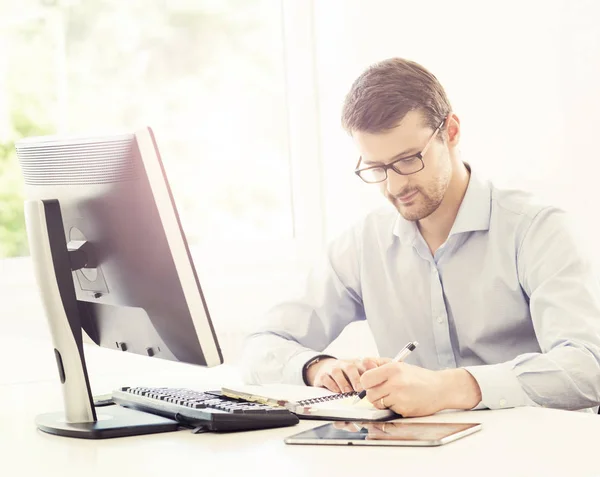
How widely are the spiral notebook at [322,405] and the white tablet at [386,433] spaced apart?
0.04m

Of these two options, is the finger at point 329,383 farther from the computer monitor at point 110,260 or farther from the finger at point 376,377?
the computer monitor at point 110,260

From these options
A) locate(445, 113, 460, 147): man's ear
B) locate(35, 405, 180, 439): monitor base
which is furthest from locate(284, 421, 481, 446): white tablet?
locate(445, 113, 460, 147): man's ear

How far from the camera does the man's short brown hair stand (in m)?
1.87

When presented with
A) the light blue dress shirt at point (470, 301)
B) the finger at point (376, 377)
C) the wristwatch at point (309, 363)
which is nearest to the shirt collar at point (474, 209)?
the light blue dress shirt at point (470, 301)

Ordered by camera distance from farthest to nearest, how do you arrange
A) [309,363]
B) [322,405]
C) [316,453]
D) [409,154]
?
1. [409,154]
2. [309,363]
3. [322,405]
4. [316,453]

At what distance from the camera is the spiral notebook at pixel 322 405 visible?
1.35 metres

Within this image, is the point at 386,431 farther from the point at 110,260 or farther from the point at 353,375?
the point at 110,260

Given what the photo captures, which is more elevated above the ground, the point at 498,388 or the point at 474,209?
the point at 474,209

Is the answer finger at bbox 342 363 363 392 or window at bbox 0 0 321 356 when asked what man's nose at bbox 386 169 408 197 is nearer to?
finger at bbox 342 363 363 392

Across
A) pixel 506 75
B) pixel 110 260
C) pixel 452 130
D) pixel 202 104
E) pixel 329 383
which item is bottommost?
pixel 329 383

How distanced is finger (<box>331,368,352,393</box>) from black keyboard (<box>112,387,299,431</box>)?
0.23 metres

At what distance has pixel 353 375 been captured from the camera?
5.20 ft

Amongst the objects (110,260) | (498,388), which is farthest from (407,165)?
(110,260)

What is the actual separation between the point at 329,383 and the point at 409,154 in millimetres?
531
